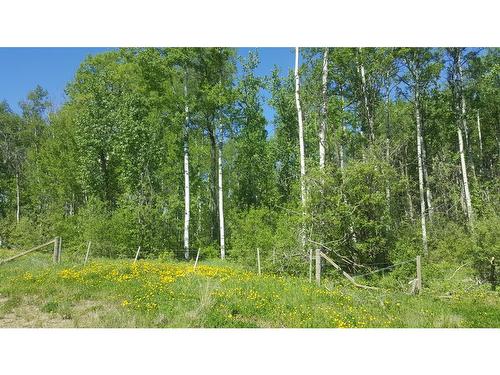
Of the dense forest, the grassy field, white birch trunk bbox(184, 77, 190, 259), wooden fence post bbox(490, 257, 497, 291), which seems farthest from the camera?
white birch trunk bbox(184, 77, 190, 259)

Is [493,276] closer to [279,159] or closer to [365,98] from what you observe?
[365,98]

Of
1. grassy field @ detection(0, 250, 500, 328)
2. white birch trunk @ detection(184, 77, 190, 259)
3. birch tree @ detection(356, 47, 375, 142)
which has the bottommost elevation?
grassy field @ detection(0, 250, 500, 328)

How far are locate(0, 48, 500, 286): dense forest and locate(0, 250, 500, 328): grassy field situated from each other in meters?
2.80

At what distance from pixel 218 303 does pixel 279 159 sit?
22830mm

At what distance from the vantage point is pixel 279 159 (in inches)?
1205

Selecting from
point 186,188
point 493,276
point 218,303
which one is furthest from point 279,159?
point 218,303

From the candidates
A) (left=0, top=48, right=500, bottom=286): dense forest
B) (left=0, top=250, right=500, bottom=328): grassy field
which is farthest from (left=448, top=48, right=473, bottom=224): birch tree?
(left=0, top=250, right=500, bottom=328): grassy field

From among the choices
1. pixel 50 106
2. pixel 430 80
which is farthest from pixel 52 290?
pixel 50 106

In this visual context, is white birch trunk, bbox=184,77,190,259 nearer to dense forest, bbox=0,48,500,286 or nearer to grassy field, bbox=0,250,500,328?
dense forest, bbox=0,48,500,286

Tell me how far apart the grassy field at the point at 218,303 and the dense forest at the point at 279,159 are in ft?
9.19

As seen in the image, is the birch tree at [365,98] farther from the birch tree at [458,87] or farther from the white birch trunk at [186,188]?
the white birch trunk at [186,188]

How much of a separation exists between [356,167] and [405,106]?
1136 cm

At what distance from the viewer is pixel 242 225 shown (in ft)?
69.9

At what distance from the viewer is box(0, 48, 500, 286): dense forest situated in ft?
44.8
